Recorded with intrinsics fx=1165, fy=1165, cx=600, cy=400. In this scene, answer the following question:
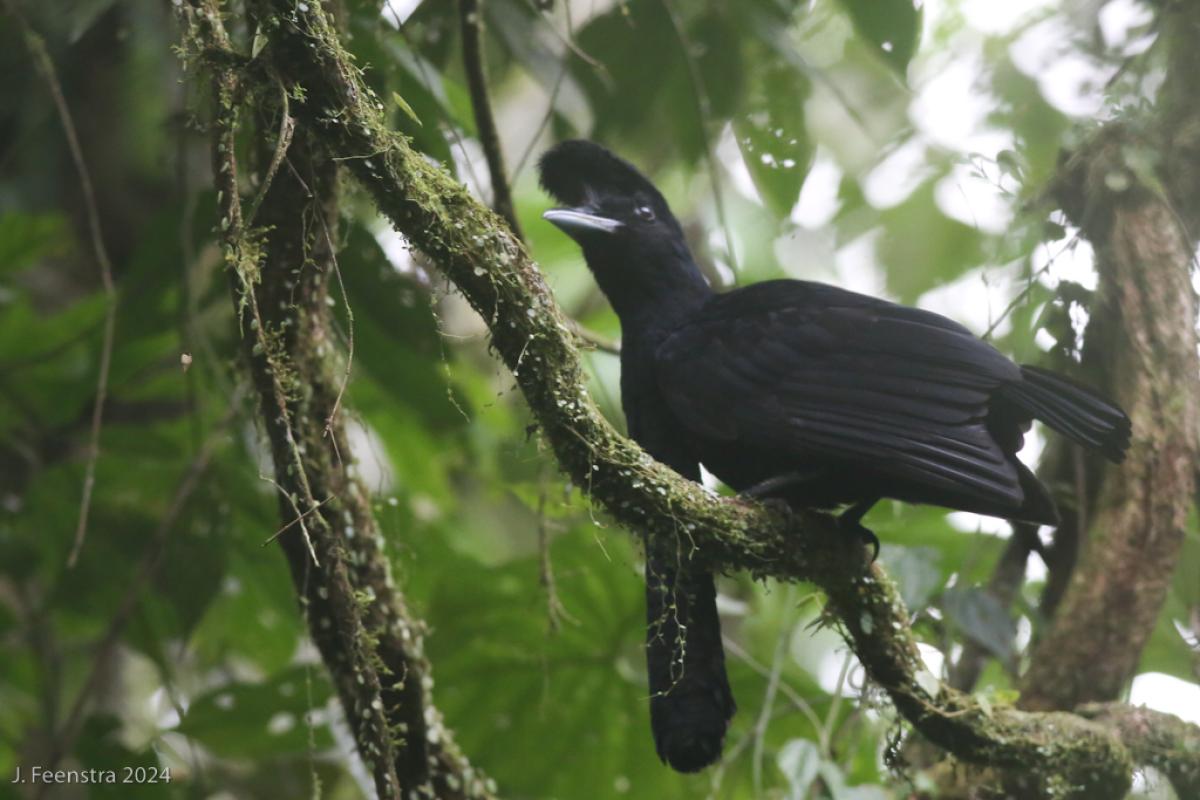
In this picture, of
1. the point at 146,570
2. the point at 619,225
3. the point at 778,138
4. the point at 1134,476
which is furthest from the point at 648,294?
the point at 146,570

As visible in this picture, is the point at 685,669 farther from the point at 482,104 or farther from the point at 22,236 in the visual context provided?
the point at 22,236

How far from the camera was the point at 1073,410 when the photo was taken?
2504 millimetres

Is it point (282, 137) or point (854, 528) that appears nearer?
point (282, 137)

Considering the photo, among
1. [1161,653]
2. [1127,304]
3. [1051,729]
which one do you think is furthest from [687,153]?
[1161,653]

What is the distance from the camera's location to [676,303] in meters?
2.98

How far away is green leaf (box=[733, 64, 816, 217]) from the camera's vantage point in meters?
3.01

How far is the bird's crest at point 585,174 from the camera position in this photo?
3031mm

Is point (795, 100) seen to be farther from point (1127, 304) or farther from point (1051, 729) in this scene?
point (1051, 729)

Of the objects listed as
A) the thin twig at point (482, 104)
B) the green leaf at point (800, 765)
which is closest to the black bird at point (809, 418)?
the thin twig at point (482, 104)

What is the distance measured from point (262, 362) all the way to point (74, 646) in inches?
128

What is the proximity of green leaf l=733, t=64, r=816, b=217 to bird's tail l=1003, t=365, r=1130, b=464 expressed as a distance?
0.77 meters

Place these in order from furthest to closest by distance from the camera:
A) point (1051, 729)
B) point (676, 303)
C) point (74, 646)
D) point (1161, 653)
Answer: point (74, 646)
point (1161, 653)
point (676, 303)
point (1051, 729)

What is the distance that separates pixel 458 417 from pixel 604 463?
1.31m

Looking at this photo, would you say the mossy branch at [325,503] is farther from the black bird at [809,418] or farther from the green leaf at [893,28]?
the green leaf at [893,28]
